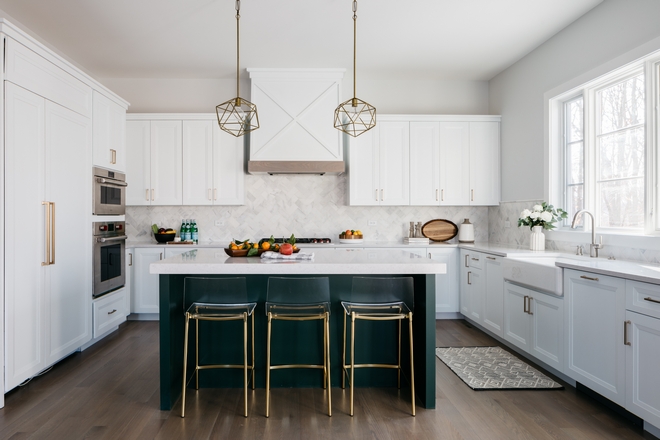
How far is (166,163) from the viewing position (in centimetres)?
496

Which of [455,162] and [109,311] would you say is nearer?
[109,311]

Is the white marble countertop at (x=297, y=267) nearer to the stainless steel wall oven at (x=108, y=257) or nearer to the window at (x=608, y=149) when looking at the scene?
the stainless steel wall oven at (x=108, y=257)

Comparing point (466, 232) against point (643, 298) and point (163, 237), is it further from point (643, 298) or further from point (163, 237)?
point (163, 237)

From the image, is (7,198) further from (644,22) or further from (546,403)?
(644,22)

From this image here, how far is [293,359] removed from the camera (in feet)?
9.70

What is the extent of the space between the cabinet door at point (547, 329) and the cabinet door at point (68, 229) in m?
3.75

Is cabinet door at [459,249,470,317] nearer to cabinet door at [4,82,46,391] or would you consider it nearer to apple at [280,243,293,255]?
apple at [280,243,293,255]

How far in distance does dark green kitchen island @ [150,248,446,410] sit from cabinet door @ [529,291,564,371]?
40.6 inches

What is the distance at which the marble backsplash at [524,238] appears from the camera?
303cm

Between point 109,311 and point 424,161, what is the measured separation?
12.5ft

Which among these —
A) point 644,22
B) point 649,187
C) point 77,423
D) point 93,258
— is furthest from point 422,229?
point 77,423

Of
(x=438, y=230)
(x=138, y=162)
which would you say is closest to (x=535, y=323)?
(x=438, y=230)

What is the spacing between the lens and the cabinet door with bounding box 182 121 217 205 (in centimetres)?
496

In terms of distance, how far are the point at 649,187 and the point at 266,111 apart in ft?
12.1
